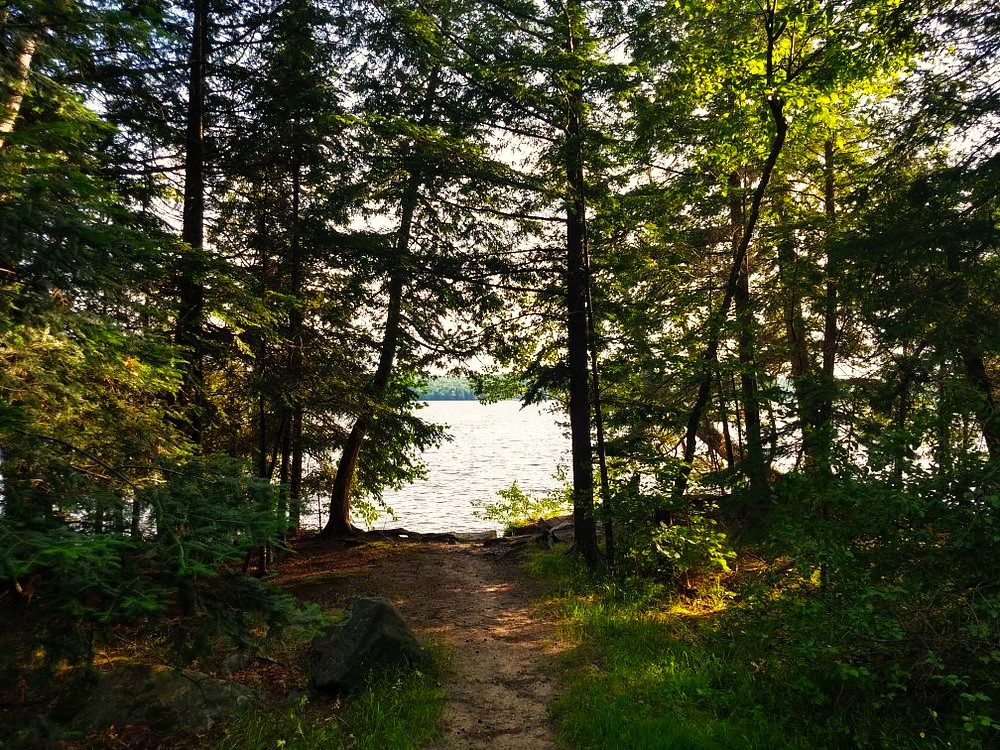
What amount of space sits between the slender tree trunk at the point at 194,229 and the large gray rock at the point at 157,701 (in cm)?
294

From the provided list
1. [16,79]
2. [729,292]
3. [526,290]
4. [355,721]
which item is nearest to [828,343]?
[729,292]

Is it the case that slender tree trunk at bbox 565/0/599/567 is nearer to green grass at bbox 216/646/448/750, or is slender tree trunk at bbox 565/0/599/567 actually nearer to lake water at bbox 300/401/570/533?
lake water at bbox 300/401/570/533

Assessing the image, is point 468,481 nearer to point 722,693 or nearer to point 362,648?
point 362,648

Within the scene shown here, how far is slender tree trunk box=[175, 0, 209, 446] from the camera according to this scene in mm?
8008

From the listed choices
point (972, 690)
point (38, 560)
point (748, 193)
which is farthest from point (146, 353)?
point (748, 193)

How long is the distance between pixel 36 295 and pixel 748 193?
1167 centimetres

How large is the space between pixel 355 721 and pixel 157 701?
2248 mm

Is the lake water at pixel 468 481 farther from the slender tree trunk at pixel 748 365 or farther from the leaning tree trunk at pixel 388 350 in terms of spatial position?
the slender tree trunk at pixel 748 365

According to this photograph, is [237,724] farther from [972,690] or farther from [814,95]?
[814,95]

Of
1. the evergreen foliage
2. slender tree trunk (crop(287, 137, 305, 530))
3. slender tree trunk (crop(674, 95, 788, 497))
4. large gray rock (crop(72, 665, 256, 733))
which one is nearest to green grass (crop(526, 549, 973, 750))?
the evergreen foliage

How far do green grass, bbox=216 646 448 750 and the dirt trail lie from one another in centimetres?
29

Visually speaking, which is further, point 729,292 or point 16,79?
point 729,292

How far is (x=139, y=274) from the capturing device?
5926mm

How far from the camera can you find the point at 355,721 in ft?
20.2
